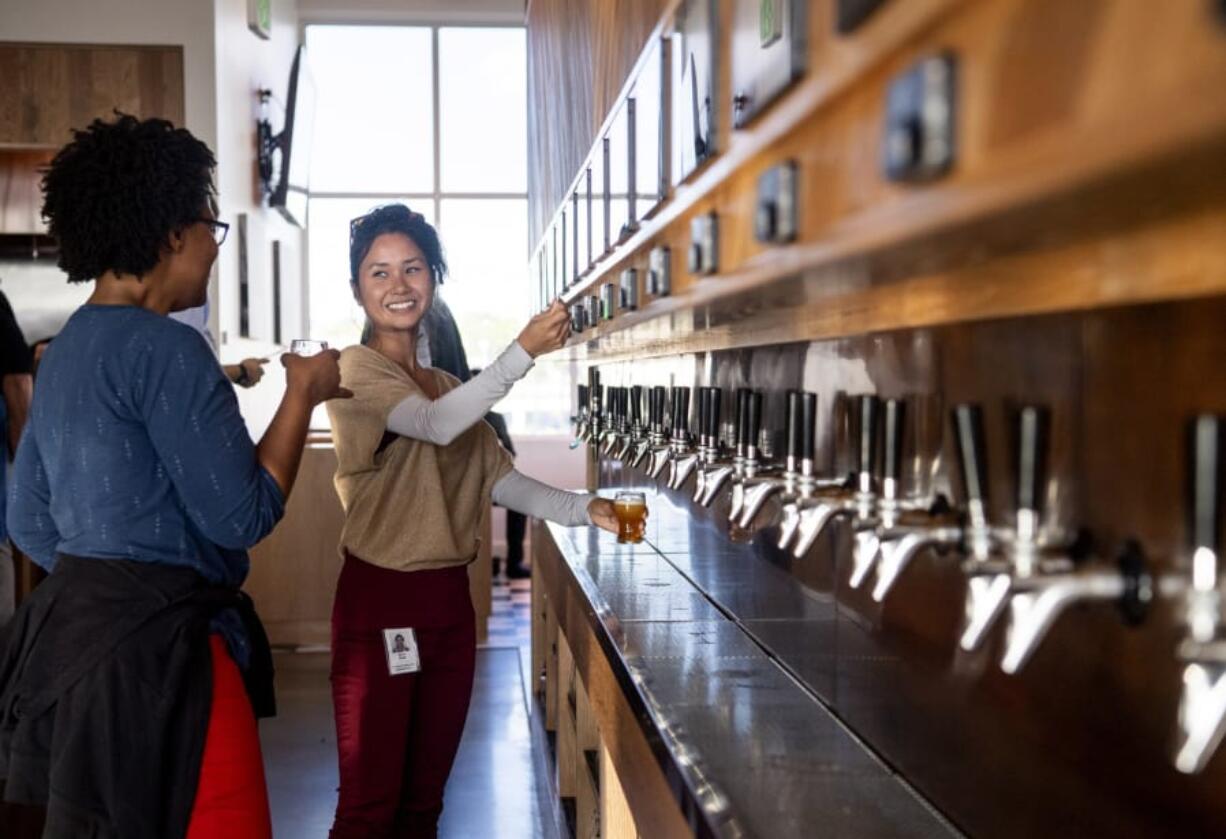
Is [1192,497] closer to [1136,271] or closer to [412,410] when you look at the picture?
[1136,271]

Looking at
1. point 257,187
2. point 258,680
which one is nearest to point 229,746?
point 258,680

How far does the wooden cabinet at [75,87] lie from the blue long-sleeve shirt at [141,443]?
5001 mm

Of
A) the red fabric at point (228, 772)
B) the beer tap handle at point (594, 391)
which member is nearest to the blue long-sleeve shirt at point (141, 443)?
the red fabric at point (228, 772)

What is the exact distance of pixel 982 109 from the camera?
0.87 m

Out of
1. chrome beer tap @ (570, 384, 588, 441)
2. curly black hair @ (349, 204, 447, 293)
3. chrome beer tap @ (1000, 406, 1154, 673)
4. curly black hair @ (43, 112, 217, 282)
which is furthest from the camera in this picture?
chrome beer tap @ (570, 384, 588, 441)

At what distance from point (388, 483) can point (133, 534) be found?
0.91 metres

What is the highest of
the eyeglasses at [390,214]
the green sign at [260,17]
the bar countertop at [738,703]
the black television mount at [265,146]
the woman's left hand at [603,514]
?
the green sign at [260,17]

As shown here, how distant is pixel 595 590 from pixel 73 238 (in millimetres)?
1368

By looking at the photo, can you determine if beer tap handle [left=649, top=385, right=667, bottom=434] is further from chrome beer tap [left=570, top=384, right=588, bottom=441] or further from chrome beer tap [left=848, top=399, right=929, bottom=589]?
chrome beer tap [left=848, top=399, right=929, bottom=589]

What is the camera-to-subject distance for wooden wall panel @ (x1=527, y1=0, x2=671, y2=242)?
2957 mm

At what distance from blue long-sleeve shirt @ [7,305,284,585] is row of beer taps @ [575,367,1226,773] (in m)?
0.82

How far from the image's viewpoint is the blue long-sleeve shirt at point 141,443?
216cm

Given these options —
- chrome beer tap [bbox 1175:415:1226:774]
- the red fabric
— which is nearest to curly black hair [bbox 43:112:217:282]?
the red fabric

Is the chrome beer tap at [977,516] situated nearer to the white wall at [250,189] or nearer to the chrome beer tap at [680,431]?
the chrome beer tap at [680,431]
